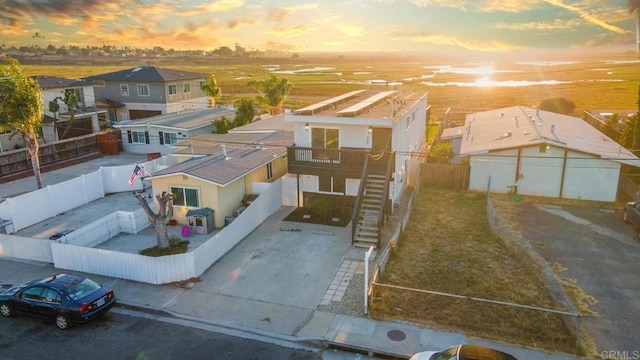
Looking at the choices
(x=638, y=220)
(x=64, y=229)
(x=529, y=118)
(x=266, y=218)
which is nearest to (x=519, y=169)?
(x=638, y=220)

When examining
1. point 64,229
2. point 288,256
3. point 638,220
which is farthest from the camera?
point 64,229

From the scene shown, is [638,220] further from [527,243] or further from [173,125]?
[173,125]

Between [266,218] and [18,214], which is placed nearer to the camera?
[18,214]

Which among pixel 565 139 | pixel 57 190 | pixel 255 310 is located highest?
pixel 565 139

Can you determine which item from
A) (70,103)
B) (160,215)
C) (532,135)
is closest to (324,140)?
(160,215)

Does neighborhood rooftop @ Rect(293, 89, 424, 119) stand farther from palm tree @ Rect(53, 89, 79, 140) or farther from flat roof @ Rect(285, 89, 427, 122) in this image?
palm tree @ Rect(53, 89, 79, 140)

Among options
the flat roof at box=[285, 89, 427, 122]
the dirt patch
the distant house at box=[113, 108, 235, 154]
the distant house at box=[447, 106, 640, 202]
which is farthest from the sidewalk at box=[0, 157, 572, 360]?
the distant house at box=[113, 108, 235, 154]
